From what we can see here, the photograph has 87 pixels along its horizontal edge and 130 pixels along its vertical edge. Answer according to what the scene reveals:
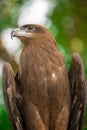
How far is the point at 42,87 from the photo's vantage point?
7.62 meters

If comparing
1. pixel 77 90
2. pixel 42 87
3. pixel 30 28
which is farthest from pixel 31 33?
pixel 77 90

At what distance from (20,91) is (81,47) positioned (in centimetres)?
68

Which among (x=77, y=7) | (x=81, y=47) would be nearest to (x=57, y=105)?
(x=81, y=47)

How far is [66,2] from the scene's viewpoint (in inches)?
334

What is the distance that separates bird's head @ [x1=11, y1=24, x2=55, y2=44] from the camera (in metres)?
7.79

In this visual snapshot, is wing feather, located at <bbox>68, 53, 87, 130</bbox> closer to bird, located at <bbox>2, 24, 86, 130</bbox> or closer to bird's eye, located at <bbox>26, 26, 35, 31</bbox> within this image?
bird, located at <bbox>2, 24, 86, 130</bbox>

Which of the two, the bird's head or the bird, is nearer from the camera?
the bird

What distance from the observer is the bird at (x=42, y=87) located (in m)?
7.64

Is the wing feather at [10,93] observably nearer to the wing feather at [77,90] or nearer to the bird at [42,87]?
the bird at [42,87]

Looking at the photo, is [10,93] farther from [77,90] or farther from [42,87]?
[77,90]

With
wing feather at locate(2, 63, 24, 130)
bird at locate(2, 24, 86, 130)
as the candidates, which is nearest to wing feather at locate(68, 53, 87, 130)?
bird at locate(2, 24, 86, 130)

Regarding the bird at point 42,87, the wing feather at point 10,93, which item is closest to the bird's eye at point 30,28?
the bird at point 42,87

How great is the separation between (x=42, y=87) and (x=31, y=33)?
→ 496 millimetres

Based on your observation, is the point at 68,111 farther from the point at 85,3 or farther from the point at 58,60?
the point at 85,3
